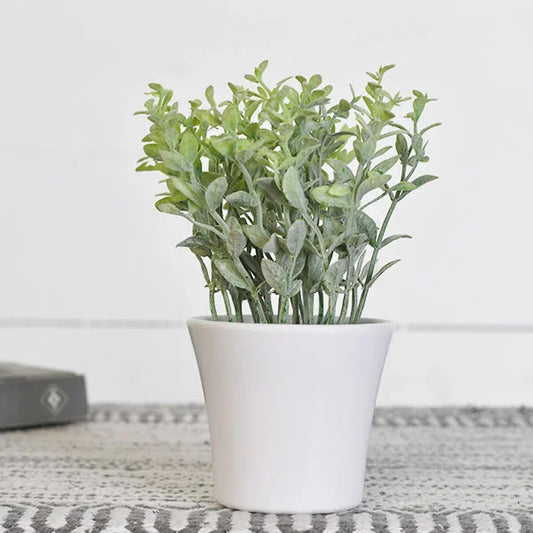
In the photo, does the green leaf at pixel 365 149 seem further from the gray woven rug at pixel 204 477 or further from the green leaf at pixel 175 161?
the gray woven rug at pixel 204 477

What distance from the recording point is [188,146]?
1.73ft

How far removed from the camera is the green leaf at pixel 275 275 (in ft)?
1.71

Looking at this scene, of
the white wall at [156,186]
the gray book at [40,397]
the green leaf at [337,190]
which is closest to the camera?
the green leaf at [337,190]

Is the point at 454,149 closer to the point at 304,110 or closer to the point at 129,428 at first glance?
the point at 129,428

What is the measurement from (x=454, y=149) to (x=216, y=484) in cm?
78

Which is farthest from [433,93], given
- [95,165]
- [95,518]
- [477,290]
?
[95,518]

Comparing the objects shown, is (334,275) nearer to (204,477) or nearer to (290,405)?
(290,405)

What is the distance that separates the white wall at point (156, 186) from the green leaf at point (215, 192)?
71cm

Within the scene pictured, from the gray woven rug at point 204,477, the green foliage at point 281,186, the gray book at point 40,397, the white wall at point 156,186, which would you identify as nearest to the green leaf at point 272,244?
the green foliage at point 281,186

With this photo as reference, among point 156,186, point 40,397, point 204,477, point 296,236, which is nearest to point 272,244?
point 296,236

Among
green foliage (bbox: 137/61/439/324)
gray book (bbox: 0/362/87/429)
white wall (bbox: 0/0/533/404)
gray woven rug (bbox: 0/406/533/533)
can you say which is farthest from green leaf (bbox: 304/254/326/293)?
white wall (bbox: 0/0/533/404)

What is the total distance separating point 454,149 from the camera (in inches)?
48.6

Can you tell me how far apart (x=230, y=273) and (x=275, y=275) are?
0.03m

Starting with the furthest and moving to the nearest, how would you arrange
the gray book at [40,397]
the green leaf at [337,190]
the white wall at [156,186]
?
the white wall at [156,186] → the gray book at [40,397] → the green leaf at [337,190]
